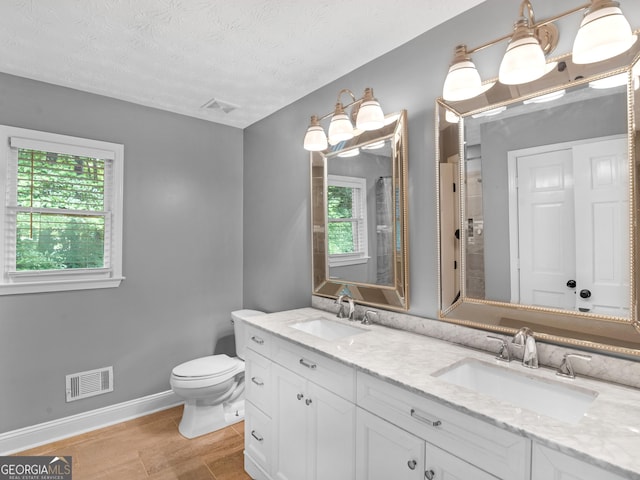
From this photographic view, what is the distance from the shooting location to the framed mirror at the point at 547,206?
124cm

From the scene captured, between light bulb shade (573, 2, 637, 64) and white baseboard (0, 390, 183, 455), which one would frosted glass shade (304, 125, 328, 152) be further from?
white baseboard (0, 390, 183, 455)

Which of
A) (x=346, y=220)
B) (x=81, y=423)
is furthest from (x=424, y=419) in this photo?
(x=81, y=423)

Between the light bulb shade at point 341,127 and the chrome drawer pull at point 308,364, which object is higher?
the light bulb shade at point 341,127

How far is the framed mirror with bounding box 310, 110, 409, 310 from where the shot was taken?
Answer: 6.48 feet

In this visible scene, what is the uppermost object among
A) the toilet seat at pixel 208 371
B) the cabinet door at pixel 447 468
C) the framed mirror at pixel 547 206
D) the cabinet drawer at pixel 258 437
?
the framed mirror at pixel 547 206

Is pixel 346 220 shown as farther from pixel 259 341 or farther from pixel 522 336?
pixel 522 336

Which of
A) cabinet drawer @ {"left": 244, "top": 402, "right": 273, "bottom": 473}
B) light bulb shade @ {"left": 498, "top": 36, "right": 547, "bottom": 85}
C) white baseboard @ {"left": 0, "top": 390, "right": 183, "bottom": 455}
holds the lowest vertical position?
white baseboard @ {"left": 0, "top": 390, "right": 183, "bottom": 455}

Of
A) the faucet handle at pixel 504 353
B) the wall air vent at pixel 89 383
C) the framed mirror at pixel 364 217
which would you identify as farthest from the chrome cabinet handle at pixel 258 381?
the wall air vent at pixel 89 383

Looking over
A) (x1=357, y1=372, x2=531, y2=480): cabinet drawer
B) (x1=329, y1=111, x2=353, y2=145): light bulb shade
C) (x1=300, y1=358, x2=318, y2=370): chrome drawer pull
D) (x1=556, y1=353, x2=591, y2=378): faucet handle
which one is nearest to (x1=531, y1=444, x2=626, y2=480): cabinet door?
(x1=357, y1=372, x2=531, y2=480): cabinet drawer

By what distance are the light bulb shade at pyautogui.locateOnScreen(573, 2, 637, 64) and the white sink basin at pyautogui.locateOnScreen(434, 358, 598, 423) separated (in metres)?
1.09

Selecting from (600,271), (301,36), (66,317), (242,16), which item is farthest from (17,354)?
(600,271)

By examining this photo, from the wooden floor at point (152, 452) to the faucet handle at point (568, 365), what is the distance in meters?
1.78

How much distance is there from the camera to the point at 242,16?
1.75 meters

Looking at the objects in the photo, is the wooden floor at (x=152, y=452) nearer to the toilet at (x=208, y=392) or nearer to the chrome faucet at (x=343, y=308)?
the toilet at (x=208, y=392)
